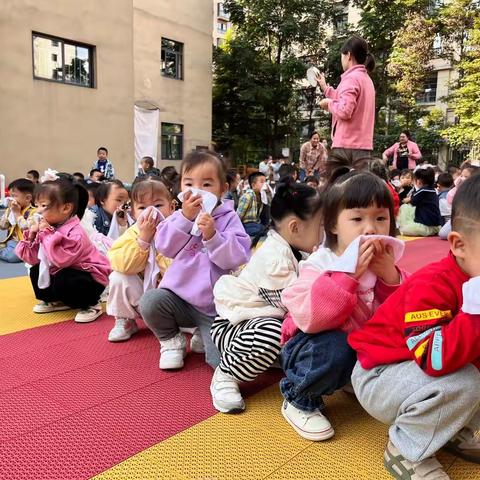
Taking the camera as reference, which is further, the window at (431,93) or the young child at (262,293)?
the window at (431,93)

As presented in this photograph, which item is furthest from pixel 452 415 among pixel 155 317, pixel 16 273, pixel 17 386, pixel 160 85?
pixel 160 85

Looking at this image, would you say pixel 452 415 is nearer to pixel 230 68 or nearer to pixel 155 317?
pixel 155 317

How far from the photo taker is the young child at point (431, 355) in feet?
4.28

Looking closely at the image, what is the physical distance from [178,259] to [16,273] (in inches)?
121

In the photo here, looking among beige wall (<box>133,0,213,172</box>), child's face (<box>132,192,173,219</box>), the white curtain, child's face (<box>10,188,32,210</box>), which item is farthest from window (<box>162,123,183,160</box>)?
child's face (<box>132,192,173,219</box>)

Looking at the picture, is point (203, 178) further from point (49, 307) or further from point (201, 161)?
point (49, 307)

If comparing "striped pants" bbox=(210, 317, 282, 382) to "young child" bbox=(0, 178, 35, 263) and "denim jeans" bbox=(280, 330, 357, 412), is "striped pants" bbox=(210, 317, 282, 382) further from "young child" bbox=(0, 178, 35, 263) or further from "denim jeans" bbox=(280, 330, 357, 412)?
"young child" bbox=(0, 178, 35, 263)

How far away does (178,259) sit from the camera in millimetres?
2396

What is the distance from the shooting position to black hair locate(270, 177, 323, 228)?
200 cm

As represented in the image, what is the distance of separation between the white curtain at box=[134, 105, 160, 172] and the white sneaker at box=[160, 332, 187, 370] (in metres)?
13.6

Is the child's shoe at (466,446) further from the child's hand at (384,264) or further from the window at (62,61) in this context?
the window at (62,61)

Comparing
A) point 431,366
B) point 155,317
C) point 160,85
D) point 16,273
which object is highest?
point 160,85

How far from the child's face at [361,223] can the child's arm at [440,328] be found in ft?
1.08

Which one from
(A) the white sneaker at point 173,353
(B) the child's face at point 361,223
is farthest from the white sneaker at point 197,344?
(B) the child's face at point 361,223
